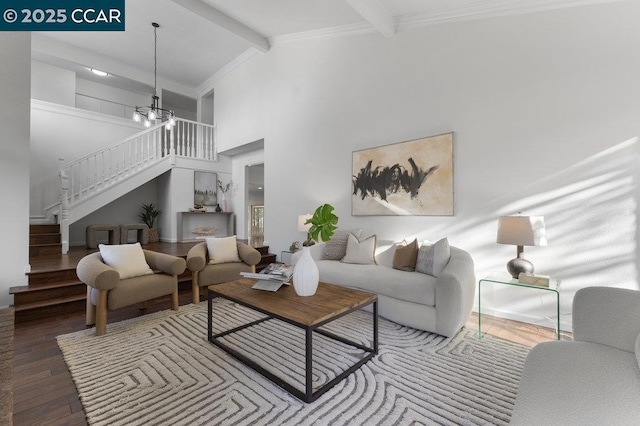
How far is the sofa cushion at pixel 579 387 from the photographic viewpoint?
0.94m

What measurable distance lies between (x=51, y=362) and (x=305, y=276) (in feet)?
6.72

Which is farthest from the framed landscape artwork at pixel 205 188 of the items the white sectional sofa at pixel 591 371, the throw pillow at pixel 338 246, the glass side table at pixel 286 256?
the white sectional sofa at pixel 591 371

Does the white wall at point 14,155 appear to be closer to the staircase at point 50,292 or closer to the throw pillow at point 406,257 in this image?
the staircase at point 50,292

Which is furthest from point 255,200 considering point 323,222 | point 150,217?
point 323,222

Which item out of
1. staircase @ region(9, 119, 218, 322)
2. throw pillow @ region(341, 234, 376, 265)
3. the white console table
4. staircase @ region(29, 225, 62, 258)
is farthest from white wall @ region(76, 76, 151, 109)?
throw pillow @ region(341, 234, 376, 265)

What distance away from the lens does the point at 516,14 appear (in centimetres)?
296

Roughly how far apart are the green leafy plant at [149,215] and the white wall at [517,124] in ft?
16.3

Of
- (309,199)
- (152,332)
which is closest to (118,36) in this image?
(309,199)

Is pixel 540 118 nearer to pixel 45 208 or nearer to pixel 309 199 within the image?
pixel 309 199

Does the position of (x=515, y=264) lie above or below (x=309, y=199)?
below

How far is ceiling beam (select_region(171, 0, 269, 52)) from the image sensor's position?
432 cm

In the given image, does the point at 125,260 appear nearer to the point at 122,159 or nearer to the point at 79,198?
the point at 79,198

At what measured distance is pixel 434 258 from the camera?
291 cm

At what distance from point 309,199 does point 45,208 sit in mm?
5528
